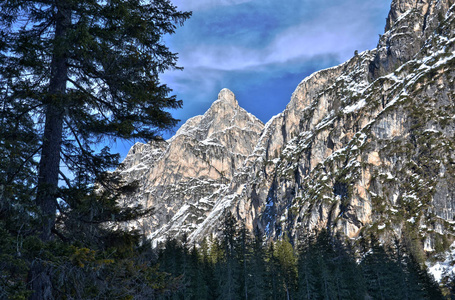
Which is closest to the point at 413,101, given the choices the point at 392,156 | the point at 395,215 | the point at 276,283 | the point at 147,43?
the point at 392,156

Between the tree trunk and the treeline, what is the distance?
5077 centimetres

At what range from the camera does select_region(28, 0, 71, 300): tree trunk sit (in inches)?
308

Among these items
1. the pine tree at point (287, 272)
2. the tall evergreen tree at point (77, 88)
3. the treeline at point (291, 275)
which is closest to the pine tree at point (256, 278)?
the treeline at point (291, 275)

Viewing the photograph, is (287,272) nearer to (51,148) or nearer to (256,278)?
(256,278)

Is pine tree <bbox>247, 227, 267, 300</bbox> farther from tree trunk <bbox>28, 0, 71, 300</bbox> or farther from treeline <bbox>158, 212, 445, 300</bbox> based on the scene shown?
tree trunk <bbox>28, 0, 71, 300</bbox>

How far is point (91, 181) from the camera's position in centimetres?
1034

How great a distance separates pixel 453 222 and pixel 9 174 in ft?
502

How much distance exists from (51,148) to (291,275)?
6790 centimetres

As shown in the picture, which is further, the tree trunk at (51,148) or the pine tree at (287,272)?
the pine tree at (287,272)

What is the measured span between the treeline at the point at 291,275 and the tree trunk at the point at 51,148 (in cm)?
5077

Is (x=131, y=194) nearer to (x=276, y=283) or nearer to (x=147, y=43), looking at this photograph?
(x=147, y=43)

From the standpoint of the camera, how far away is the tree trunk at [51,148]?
783 centimetres

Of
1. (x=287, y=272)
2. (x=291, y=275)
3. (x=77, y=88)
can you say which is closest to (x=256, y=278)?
(x=287, y=272)

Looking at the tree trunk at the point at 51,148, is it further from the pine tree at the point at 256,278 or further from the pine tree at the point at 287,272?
the pine tree at the point at 287,272
